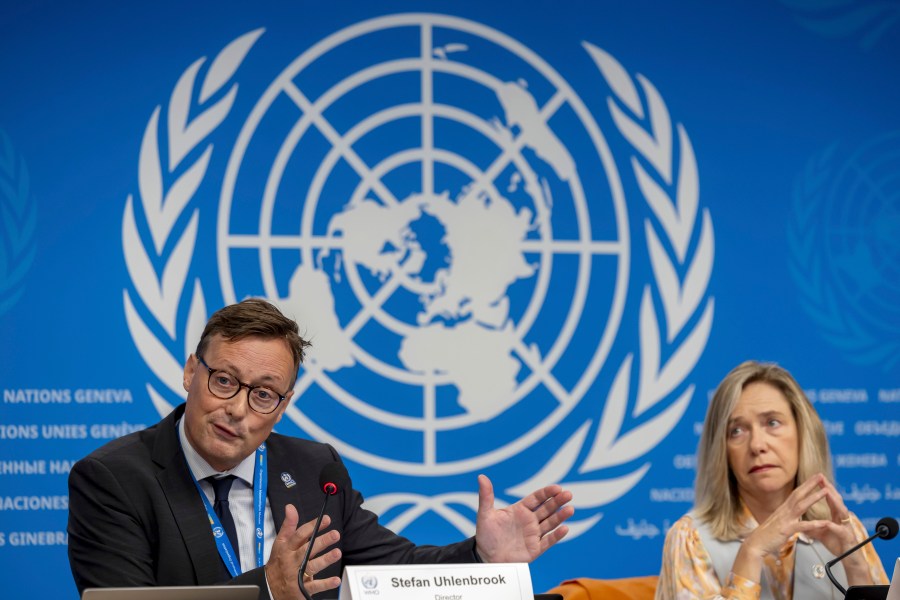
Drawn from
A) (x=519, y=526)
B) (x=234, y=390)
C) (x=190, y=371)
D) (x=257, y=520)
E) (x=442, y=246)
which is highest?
(x=442, y=246)

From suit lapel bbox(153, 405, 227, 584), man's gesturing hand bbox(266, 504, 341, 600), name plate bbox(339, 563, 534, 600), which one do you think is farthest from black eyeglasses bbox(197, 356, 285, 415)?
name plate bbox(339, 563, 534, 600)

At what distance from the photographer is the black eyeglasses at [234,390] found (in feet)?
9.92

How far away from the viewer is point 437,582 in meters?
2.27

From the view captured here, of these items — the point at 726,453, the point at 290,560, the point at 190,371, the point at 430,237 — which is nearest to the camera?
the point at 290,560

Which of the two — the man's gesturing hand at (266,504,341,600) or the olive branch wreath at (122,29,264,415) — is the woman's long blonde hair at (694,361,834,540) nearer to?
the man's gesturing hand at (266,504,341,600)

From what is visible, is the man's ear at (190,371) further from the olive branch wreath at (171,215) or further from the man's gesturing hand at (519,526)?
the olive branch wreath at (171,215)

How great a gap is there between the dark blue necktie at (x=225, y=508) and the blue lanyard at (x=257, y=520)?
0.03 metres

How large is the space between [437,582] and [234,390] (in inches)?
40.9

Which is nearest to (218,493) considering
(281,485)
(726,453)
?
(281,485)

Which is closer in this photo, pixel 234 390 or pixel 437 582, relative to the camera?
pixel 437 582

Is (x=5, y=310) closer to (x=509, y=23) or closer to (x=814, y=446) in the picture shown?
(x=509, y=23)

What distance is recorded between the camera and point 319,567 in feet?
8.16

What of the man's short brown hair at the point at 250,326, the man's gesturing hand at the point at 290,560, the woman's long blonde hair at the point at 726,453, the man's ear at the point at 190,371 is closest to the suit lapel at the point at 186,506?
the man's ear at the point at 190,371

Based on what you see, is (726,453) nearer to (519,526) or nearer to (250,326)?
(519,526)
